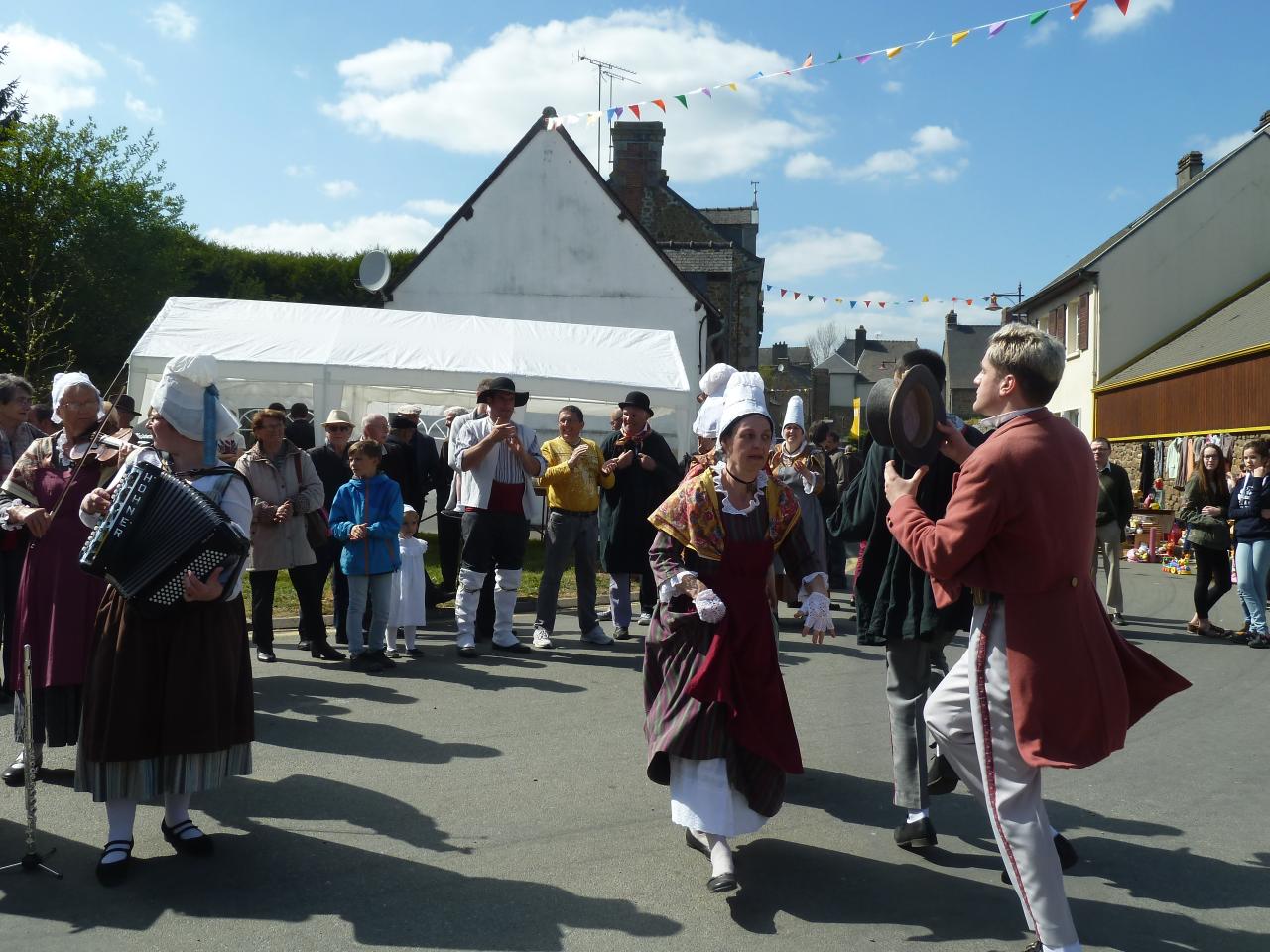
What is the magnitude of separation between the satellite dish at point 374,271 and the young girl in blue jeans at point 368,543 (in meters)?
17.0

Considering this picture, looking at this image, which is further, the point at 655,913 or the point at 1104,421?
the point at 1104,421

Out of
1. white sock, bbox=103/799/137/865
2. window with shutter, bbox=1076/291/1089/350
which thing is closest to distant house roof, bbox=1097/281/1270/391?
window with shutter, bbox=1076/291/1089/350

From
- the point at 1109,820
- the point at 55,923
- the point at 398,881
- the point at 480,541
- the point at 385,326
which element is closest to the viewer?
the point at 55,923

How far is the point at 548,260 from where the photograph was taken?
88.9 feet

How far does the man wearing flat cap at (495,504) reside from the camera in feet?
29.6

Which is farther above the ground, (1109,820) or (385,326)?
(385,326)

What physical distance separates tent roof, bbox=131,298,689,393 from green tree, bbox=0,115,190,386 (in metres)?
11.6

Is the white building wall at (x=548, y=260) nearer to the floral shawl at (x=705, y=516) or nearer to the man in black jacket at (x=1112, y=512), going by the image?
the man in black jacket at (x=1112, y=512)

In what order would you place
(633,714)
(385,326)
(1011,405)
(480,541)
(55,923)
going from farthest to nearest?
1. (385,326)
2. (480,541)
3. (633,714)
4. (55,923)
5. (1011,405)

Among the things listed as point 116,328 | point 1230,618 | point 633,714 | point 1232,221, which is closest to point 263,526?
point 633,714

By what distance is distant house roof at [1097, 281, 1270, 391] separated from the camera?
2250 cm

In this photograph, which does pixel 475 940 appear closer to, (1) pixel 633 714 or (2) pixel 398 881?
(2) pixel 398 881

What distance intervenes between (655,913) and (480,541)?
536cm

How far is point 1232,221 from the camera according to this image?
30.1 m
